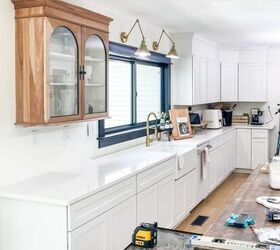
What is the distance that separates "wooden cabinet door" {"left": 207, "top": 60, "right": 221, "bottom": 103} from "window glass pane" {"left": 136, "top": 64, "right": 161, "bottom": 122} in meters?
1.35

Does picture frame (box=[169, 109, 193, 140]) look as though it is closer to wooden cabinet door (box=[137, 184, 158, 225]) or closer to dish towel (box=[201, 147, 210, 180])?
dish towel (box=[201, 147, 210, 180])

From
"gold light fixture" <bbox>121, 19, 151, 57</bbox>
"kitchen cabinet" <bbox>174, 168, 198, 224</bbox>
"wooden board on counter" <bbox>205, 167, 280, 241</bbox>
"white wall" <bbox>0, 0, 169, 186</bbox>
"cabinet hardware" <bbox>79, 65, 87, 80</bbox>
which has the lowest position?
"kitchen cabinet" <bbox>174, 168, 198, 224</bbox>

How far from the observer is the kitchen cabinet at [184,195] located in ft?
14.1

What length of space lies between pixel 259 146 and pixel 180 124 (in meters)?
2.36

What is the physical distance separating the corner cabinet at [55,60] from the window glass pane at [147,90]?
73.2 inches

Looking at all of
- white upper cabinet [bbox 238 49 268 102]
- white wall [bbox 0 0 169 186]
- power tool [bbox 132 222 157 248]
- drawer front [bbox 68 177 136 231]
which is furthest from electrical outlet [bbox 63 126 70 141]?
white upper cabinet [bbox 238 49 268 102]

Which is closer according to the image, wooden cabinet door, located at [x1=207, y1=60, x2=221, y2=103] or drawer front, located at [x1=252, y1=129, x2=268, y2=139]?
wooden cabinet door, located at [x1=207, y1=60, x2=221, y2=103]

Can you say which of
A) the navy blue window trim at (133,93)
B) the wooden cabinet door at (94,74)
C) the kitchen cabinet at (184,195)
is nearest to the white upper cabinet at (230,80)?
the navy blue window trim at (133,93)

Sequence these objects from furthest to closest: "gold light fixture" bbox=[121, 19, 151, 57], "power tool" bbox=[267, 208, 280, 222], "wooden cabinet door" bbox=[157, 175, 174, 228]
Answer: "gold light fixture" bbox=[121, 19, 151, 57] < "wooden cabinet door" bbox=[157, 175, 174, 228] < "power tool" bbox=[267, 208, 280, 222]

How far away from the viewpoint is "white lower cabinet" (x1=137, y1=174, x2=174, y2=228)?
3.42 m

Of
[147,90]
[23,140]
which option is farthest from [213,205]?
[23,140]

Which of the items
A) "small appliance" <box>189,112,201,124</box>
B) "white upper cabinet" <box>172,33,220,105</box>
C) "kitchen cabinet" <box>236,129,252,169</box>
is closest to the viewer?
"white upper cabinet" <box>172,33,220,105</box>

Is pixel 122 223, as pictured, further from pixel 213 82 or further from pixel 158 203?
pixel 213 82

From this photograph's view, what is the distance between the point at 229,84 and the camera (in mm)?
7465
